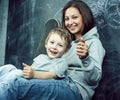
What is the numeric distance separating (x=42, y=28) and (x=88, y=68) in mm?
1337

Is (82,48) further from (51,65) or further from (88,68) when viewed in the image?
(51,65)

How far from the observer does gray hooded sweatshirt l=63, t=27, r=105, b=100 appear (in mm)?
1713

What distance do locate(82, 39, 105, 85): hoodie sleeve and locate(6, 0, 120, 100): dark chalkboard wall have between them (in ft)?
0.78

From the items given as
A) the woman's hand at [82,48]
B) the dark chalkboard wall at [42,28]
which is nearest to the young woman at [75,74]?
the woman's hand at [82,48]

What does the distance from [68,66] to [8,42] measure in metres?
1.77

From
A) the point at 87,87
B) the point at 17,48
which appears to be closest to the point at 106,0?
the point at 87,87

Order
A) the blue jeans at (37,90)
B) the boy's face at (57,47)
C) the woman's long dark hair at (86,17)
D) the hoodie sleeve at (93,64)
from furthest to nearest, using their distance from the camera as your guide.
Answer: the woman's long dark hair at (86,17) < the boy's face at (57,47) < the hoodie sleeve at (93,64) < the blue jeans at (37,90)

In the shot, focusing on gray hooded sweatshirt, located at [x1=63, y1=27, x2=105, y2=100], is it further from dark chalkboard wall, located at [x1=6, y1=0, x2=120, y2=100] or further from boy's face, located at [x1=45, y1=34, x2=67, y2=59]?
dark chalkboard wall, located at [x1=6, y1=0, x2=120, y2=100]

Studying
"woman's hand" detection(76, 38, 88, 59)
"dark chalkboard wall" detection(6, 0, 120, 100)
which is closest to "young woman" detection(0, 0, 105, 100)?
"woman's hand" detection(76, 38, 88, 59)

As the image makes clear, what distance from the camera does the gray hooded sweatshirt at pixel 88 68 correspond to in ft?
5.62

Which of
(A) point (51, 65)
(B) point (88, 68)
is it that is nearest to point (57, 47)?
(A) point (51, 65)

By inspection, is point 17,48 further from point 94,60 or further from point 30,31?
point 94,60

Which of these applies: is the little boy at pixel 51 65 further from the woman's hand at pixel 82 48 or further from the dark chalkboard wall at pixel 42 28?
the dark chalkboard wall at pixel 42 28

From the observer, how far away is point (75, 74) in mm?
1896
